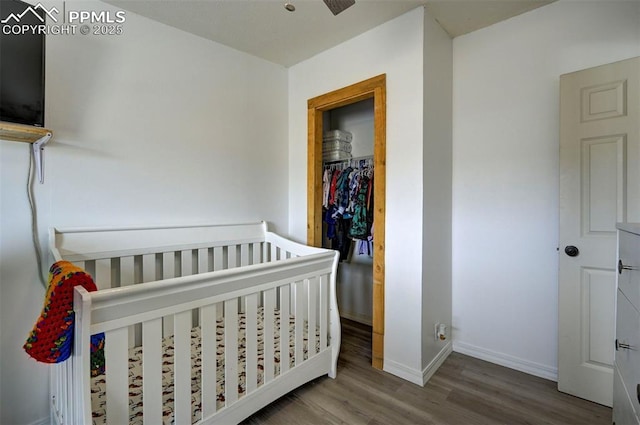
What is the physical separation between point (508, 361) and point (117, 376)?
7.58 feet

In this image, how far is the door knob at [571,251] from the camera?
168cm

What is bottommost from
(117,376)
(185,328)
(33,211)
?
(117,376)

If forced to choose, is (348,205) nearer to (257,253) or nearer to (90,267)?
(257,253)

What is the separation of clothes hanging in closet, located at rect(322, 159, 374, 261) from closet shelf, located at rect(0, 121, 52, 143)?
1932 mm

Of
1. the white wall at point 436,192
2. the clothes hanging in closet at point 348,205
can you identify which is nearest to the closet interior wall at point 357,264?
the clothes hanging in closet at point 348,205

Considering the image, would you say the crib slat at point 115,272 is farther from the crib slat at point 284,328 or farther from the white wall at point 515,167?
the white wall at point 515,167

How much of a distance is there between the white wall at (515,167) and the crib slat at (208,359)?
182 cm

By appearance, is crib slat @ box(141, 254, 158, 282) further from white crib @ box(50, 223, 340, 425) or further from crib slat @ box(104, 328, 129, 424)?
crib slat @ box(104, 328, 129, 424)

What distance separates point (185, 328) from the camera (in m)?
1.17

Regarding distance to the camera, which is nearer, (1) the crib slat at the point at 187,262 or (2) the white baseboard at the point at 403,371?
(2) the white baseboard at the point at 403,371

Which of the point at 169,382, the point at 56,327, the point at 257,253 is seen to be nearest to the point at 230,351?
the point at 169,382

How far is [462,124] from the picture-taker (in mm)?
2197

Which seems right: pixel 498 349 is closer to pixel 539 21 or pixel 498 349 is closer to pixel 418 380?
pixel 418 380

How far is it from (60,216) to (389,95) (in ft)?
6.92
